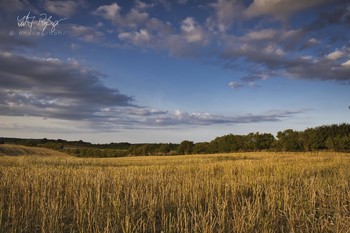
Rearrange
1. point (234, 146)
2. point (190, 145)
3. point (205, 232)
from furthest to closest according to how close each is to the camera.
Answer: point (190, 145), point (234, 146), point (205, 232)

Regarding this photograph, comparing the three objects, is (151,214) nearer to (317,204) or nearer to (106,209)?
(106,209)

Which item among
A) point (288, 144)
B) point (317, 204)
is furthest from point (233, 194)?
point (288, 144)

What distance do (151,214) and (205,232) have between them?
1790 mm

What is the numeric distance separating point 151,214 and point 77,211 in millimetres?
1413

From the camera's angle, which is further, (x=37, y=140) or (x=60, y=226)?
(x=37, y=140)

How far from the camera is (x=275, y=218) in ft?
22.3

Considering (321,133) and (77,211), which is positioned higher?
(321,133)

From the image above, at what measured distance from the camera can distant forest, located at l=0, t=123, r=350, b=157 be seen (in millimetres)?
54750

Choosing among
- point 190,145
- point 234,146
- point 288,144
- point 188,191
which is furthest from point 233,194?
point 190,145

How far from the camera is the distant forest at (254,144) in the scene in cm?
5475

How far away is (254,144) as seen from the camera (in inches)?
2564

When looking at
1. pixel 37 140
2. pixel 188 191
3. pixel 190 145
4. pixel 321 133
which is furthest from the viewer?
pixel 37 140

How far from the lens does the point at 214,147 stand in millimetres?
70312

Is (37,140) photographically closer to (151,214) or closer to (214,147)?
(214,147)
